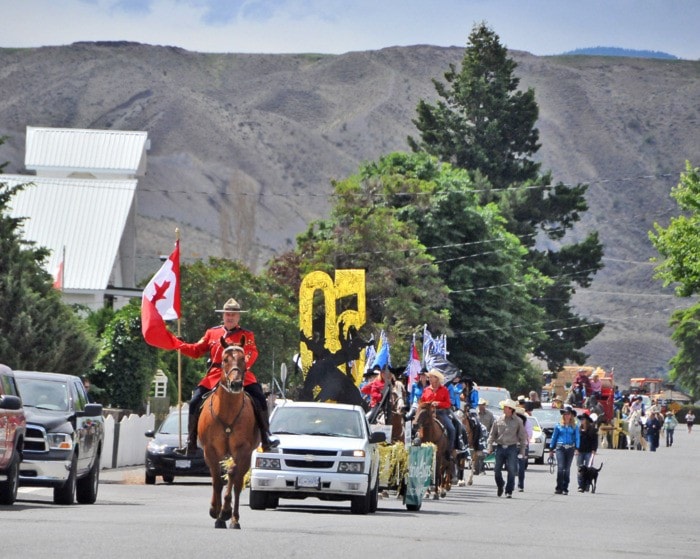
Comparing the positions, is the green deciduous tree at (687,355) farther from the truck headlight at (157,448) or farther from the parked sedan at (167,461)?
the truck headlight at (157,448)

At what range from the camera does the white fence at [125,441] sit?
3891 centimetres

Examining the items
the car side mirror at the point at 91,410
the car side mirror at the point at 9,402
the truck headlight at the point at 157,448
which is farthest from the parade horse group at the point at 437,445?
the car side mirror at the point at 9,402

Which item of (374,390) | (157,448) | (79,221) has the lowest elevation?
(157,448)

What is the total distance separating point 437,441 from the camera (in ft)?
96.4

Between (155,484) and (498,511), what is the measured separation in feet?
30.5

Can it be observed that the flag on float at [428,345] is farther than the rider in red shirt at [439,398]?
Yes

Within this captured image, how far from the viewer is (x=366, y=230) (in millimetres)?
74250

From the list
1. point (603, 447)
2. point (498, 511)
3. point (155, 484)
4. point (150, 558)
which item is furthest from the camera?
point (603, 447)

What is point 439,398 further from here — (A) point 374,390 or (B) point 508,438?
(B) point 508,438

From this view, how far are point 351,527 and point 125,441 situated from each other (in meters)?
21.2

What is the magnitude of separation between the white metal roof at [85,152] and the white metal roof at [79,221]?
965cm

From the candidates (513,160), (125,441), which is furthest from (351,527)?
(513,160)

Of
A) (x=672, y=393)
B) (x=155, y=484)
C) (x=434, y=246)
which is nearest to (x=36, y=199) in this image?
(x=434, y=246)

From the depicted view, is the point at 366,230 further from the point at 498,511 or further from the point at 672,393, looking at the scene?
the point at 672,393
